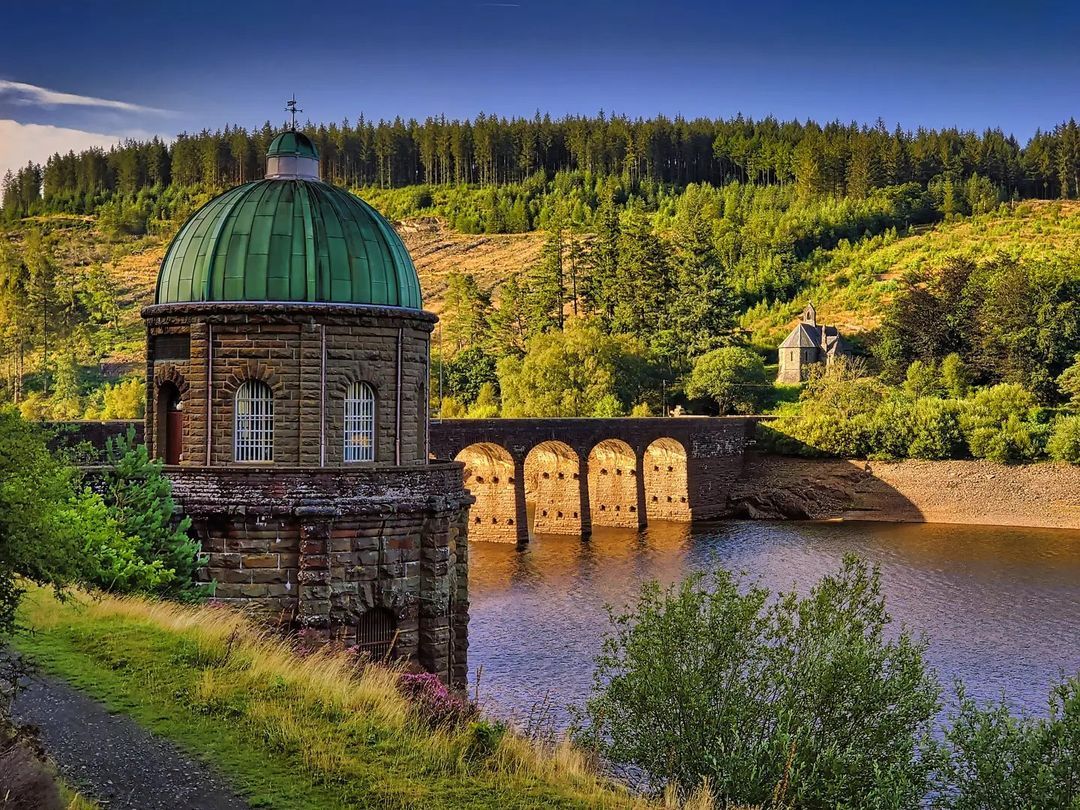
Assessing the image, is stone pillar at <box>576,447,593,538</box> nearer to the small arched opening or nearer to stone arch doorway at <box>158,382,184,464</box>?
stone arch doorway at <box>158,382,184,464</box>

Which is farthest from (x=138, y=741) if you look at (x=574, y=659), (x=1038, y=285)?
(x=1038, y=285)

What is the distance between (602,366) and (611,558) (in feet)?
67.7

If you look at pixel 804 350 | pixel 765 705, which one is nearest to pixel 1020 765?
pixel 765 705

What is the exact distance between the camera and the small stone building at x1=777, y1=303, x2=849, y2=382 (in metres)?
84.4

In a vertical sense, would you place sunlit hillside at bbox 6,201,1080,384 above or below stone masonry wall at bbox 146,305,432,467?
above

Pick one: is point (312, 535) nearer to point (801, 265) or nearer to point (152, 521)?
point (152, 521)

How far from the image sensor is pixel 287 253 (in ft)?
71.0

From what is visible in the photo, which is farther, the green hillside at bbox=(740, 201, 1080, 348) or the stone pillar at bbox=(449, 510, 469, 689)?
the green hillside at bbox=(740, 201, 1080, 348)

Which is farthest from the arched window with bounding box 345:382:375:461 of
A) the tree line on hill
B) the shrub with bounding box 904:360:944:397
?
the tree line on hill

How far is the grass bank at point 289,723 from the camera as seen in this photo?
11.8 m

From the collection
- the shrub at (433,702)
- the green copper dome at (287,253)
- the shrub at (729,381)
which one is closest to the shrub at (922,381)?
the shrub at (729,381)

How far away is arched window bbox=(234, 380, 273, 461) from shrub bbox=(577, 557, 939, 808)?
767 cm

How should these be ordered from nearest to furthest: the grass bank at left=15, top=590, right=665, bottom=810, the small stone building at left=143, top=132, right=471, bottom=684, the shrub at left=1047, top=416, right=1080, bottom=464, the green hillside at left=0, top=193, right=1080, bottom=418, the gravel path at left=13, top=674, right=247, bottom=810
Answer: the gravel path at left=13, top=674, right=247, bottom=810 < the grass bank at left=15, top=590, right=665, bottom=810 < the small stone building at left=143, top=132, right=471, bottom=684 < the shrub at left=1047, top=416, right=1080, bottom=464 < the green hillside at left=0, top=193, right=1080, bottom=418

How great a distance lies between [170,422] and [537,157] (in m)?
143
